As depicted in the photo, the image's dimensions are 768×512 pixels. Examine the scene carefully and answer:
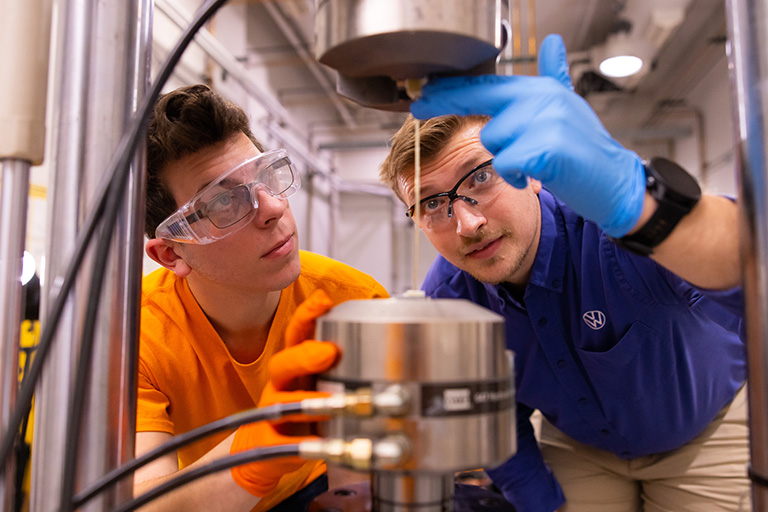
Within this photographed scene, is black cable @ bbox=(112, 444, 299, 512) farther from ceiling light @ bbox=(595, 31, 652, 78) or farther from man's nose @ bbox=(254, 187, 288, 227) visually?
ceiling light @ bbox=(595, 31, 652, 78)

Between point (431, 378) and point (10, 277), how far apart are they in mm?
436

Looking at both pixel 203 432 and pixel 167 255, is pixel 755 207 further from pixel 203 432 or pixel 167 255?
pixel 167 255

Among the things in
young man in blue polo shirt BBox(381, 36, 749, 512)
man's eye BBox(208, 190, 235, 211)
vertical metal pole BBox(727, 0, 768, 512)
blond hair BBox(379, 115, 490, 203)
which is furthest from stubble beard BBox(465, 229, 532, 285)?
vertical metal pole BBox(727, 0, 768, 512)

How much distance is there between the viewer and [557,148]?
61cm

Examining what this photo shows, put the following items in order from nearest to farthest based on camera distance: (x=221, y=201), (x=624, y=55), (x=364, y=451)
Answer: (x=364, y=451) → (x=221, y=201) → (x=624, y=55)

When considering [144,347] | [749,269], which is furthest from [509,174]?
[144,347]

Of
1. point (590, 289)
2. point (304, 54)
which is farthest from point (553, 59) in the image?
point (304, 54)

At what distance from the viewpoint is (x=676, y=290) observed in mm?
929

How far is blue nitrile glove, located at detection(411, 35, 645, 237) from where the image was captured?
1.98 ft

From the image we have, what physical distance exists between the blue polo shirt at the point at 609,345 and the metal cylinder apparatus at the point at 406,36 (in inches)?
26.2

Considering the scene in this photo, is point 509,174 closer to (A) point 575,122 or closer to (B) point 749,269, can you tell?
(A) point 575,122

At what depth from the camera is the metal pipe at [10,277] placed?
50 centimetres

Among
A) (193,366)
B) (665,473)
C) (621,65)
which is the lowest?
(665,473)

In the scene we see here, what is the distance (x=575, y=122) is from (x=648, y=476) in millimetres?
1152
